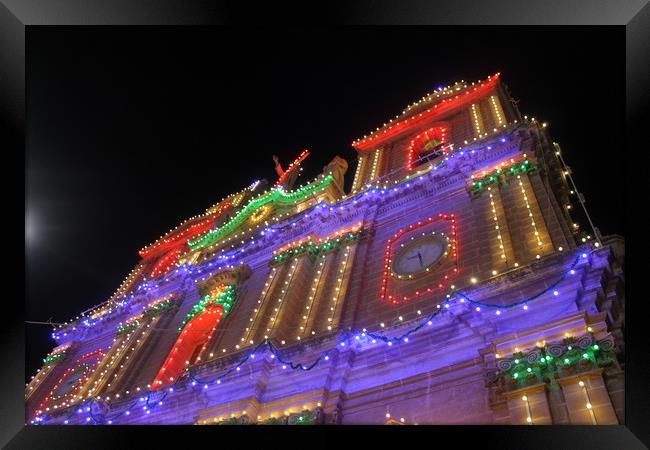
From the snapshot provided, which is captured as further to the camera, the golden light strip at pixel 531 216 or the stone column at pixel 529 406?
the golden light strip at pixel 531 216

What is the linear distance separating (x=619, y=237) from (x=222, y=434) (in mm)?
9771

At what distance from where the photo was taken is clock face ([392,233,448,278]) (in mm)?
17906

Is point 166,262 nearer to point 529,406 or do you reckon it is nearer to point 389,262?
point 389,262

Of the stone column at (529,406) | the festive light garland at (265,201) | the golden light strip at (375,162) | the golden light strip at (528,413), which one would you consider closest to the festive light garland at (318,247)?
the golden light strip at (375,162)

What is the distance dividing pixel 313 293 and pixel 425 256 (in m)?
3.81

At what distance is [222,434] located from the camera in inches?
324

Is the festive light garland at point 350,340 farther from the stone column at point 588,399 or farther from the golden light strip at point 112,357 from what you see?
the golden light strip at point 112,357

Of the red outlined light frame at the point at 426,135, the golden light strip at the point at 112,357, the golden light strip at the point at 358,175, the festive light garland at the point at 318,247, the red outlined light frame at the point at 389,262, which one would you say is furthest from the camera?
the red outlined light frame at the point at 426,135

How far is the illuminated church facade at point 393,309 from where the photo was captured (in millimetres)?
12320

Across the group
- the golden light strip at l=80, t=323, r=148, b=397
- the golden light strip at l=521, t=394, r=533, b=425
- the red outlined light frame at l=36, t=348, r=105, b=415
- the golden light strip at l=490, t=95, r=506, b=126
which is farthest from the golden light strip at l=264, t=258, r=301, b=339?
the golden light strip at l=490, t=95, r=506, b=126

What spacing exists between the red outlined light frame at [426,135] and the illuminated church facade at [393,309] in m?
0.07

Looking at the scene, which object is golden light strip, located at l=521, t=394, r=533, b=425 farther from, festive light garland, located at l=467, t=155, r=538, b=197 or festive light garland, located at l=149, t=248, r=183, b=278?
festive light garland, located at l=149, t=248, r=183, b=278
